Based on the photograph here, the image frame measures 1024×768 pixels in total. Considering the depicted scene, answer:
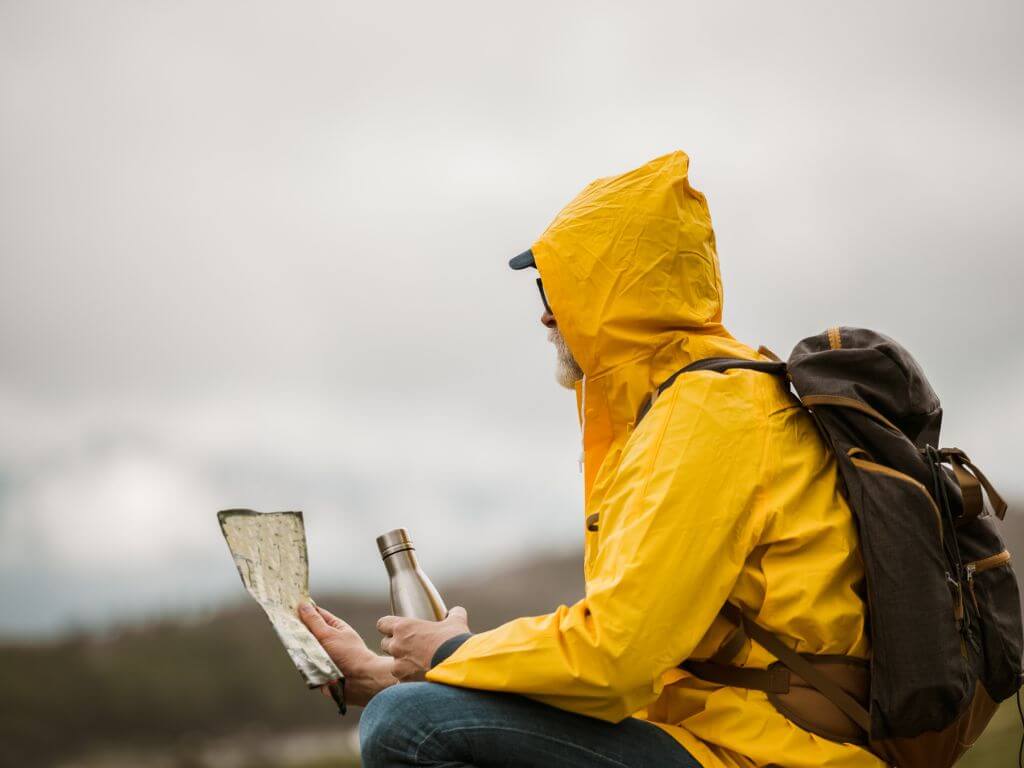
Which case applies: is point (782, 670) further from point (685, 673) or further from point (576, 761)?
point (576, 761)

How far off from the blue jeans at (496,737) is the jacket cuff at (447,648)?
4.5 inches

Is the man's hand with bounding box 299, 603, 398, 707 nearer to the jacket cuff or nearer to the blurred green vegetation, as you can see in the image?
the jacket cuff

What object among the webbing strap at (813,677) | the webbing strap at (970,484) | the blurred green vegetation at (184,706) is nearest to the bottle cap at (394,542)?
the webbing strap at (813,677)

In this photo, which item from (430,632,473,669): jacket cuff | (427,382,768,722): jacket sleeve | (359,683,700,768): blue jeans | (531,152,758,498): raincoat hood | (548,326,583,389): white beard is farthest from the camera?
(548,326,583,389): white beard

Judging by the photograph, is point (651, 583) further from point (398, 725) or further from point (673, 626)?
point (398, 725)

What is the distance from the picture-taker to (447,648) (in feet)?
11.2

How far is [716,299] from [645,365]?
45 cm


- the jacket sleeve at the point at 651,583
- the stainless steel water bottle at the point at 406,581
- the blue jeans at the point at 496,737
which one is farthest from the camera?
the stainless steel water bottle at the point at 406,581

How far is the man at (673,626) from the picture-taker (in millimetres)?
3096

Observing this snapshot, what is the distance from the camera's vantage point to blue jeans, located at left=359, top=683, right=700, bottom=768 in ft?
10.6

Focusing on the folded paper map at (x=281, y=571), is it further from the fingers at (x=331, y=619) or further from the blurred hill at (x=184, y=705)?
the blurred hill at (x=184, y=705)

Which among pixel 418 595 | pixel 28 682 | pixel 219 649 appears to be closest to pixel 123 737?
pixel 219 649

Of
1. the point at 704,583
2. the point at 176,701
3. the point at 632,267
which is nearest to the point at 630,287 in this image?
the point at 632,267

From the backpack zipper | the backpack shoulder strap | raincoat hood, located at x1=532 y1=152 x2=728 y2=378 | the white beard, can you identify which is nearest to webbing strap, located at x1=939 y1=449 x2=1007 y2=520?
the backpack zipper
